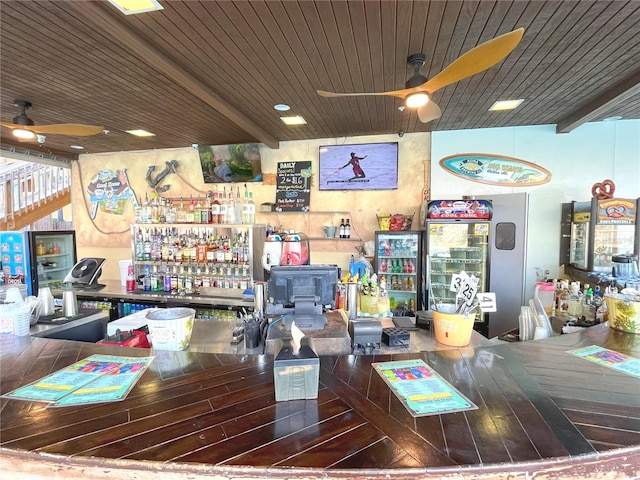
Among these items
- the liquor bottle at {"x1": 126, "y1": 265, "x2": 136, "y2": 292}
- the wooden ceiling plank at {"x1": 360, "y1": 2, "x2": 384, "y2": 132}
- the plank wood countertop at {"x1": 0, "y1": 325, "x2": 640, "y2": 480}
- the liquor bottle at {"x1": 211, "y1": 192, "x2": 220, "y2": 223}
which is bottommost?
the liquor bottle at {"x1": 126, "y1": 265, "x2": 136, "y2": 292}

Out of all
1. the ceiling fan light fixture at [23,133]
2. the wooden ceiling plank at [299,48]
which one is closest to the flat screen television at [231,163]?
the wooden ceiling plank at [299,48]

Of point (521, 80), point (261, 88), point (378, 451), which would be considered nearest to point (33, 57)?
point (261, 88)

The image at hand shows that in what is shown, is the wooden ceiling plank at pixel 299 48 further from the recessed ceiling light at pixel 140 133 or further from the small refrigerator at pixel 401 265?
the recessed ceiling light at pixel 140 133

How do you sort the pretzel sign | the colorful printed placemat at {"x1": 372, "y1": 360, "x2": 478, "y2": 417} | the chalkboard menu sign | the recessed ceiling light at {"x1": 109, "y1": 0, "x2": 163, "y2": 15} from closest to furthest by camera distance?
1. the colorful printed placemat at {"x1": 372, "y1": 360, "x2": 478, "y2": 417}
2. the recessed ceiling light at {"x1": 109, "y1": 0, "x2": 163, "y2": 15}
3. the pretzel sign
4. the chalkboard menu sign

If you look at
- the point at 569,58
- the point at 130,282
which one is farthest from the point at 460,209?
the point at 130,282

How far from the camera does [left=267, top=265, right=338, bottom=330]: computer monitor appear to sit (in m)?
1.72

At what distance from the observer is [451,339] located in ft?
5.80

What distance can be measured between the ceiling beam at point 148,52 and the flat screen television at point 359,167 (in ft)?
5.85

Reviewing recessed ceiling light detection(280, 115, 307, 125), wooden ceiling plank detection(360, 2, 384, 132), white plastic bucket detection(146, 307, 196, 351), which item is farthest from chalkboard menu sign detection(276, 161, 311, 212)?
white plastic bucket detection(146, 307, 196, 351)

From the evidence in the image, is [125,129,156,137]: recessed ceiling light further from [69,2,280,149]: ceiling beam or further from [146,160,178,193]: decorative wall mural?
[69,2,280,149]: ceiling beam

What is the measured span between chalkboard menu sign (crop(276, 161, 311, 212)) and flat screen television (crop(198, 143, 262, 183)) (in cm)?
42

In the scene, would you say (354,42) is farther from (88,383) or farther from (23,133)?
(23,133)

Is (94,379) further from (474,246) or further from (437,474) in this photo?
(474,246)

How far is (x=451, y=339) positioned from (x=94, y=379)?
5.60 feet
